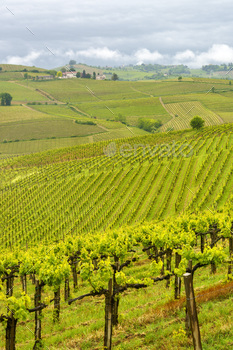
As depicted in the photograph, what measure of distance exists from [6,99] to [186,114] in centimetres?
8202

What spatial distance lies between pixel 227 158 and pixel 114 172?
649 inches

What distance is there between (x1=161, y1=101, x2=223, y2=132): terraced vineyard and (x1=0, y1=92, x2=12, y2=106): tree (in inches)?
2738

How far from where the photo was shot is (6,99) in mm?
165750

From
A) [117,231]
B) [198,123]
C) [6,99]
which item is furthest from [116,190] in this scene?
[6,99]

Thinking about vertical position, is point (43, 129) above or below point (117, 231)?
above

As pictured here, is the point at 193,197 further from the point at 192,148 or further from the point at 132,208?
the point at 192,148

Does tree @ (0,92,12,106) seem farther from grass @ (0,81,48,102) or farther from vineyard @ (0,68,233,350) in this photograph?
vineyard @ (0,68,233,350)

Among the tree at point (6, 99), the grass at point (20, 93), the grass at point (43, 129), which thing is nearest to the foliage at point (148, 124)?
the grass at point (43, 129)

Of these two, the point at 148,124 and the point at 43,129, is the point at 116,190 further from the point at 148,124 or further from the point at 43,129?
the point at 43,129

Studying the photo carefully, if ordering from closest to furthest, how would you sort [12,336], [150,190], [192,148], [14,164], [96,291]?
[12,336] < [96,291] < [150,190] < [192,148] < [14,164]

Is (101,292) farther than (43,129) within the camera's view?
No

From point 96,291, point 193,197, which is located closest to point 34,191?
point 193,197

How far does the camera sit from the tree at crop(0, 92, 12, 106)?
6476 inches

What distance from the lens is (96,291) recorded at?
11.7 m
